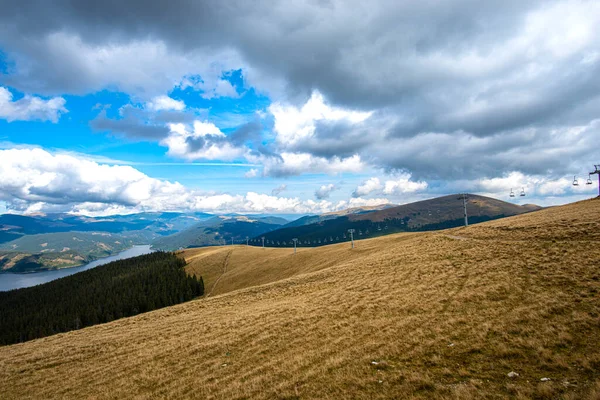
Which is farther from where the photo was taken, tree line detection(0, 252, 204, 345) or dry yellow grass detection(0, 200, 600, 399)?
tree line detection(0, 252, 204, 345)

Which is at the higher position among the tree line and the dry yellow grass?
the dry yellow grass

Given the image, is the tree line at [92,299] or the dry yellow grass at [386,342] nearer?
the dry yellow grass at [386,342]

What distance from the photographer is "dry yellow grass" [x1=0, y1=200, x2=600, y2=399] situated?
39.2ft

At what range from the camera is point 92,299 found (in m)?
124

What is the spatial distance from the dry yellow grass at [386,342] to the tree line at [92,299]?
7788 centimetres

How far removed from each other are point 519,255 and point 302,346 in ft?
92.6

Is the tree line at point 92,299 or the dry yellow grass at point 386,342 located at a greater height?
the dry yellow grass at point 386,342

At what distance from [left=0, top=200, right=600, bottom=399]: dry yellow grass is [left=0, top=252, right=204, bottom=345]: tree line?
7788cm

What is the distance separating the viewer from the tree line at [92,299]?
104m

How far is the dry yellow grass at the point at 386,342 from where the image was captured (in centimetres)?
1195

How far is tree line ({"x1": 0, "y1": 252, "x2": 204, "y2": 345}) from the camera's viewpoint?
10419 centimetres

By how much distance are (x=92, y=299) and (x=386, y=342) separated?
492ft

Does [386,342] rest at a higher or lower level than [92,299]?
higher

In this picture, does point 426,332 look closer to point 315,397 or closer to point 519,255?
point 315,397
